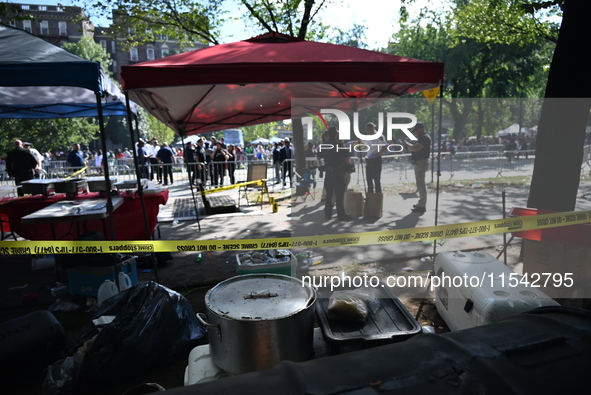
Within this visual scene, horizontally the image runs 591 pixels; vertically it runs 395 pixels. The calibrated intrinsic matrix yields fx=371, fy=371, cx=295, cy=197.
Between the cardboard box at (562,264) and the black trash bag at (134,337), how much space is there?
373cm

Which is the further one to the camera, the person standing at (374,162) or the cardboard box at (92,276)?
the person standing at (374,162)

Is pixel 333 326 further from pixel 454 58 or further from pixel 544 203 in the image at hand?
pixel 454 58

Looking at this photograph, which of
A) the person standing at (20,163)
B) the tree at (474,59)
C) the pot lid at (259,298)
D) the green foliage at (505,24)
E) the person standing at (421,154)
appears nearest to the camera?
the pot lid at (259,298)

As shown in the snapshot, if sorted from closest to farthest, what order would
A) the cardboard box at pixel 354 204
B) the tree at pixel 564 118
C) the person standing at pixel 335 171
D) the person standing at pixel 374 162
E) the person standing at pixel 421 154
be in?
1. the tree at pixel 564 118
2. the person standing at pixel 335 171
3. the cardboard box at pixel 354 204
4. the person standing at pixel 421 154
5. the person standing at pixel 374 162

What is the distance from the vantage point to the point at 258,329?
2.12 metres

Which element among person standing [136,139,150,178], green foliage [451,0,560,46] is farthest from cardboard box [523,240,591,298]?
green foliage [451,0,560,46]

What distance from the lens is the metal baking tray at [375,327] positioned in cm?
231

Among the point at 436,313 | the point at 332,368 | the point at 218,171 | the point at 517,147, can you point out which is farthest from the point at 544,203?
the point at 517,147

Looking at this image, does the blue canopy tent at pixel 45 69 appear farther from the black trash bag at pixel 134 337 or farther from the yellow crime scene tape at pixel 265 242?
the black trash bag at pixel 134 337

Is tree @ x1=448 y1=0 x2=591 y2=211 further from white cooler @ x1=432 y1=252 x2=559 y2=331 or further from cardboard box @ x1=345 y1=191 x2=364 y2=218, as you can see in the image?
cardboard box @ x1=345 y1=191 x2=364 y2=218

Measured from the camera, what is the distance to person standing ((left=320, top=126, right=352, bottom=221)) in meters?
8.05

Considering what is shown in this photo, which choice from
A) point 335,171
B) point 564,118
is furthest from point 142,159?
point 564,118

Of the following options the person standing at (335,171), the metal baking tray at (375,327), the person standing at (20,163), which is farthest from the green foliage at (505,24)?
the person standing at (20,163)

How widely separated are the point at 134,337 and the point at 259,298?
1.41 metres
